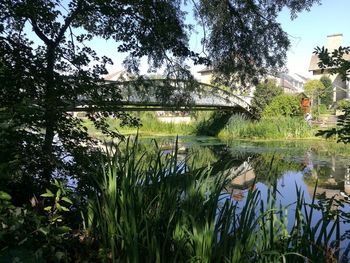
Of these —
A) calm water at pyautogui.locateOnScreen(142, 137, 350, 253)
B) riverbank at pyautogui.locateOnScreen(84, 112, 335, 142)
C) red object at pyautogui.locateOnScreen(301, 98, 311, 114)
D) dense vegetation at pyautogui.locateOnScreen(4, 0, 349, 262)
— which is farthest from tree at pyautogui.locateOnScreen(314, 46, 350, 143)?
red object at pyautogui.locateOnScreen(301, 98, 311, 114)

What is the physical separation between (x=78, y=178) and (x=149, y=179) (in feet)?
2.26

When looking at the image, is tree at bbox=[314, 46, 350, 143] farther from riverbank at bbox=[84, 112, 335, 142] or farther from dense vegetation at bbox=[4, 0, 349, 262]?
riverbank at bbox=[84, 112, 335, 142]

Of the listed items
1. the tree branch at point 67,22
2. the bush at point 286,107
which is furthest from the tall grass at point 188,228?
the bush at point 286,107

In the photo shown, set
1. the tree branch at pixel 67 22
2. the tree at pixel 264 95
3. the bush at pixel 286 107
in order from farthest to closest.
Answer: the tree at pixel 264 95, the bush at pixel 286 107, the tree branch at pixel 67 22

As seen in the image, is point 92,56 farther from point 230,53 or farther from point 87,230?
point 230,53

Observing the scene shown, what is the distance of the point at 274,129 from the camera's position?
1603 cm

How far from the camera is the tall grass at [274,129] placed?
1596cm

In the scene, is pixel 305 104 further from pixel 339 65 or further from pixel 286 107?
pixel 339 65

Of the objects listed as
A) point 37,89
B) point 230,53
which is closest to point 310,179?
point 230,53

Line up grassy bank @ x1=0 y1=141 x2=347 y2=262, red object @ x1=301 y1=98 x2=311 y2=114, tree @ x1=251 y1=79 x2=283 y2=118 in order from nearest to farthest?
grassy bank @ x1=0 y1=141 x2=347 y2=262 → red object @ x1=301 y1=98 x2=311 y2=114 → tree @ x1=251 y1=79 x2=283 y2=118

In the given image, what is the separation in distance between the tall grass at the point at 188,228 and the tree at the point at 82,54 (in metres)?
0.56

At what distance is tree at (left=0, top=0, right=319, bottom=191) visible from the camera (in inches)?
103

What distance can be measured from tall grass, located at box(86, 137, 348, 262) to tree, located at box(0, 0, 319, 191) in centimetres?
56

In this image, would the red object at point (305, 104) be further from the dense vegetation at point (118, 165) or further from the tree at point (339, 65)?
the tree at point (339, 65)
